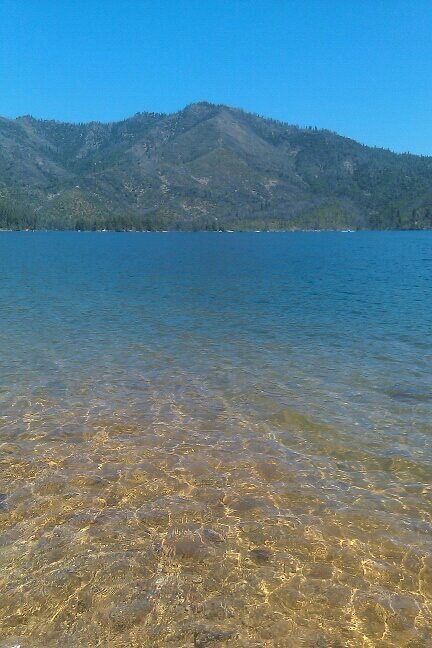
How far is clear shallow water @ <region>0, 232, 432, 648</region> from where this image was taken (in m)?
9.04

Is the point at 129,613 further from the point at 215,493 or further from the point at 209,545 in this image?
the point at 215,493

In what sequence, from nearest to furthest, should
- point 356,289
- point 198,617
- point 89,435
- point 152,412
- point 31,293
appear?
point 198,617, point 89,435, point 152,412, point 31,293, point 356,289

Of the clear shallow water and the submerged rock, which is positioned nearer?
the submerged rock

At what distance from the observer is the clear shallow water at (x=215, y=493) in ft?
29.7

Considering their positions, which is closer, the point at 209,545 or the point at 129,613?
the point at 129,613

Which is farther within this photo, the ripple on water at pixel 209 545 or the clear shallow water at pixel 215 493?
the clear shallow water at pixel 215 493

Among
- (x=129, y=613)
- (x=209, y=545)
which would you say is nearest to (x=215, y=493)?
(x=209, y=545)

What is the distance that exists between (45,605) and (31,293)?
172 ft

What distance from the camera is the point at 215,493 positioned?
13461mm

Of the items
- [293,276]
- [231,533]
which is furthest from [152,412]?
[293,276]

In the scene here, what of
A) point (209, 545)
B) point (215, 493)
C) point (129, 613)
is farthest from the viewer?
point (215, 493)

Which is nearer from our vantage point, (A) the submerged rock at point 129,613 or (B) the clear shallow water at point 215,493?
(A) the submerged rock at point 129,613

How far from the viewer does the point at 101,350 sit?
1180 inches

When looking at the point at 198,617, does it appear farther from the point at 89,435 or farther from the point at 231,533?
the point at 89,435
